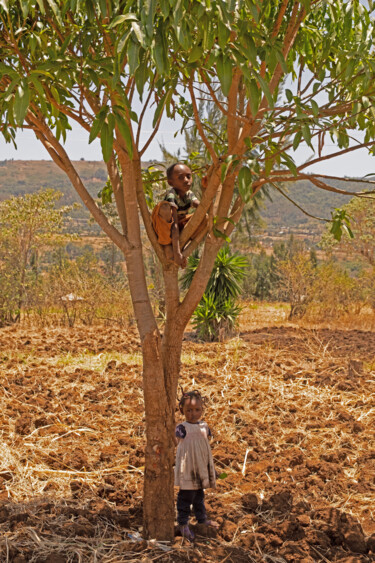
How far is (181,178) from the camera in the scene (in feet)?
9.77

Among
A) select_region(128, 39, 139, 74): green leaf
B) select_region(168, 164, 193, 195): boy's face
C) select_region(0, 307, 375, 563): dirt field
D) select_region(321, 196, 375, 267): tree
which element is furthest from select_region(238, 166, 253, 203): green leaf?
select_region(321, 196, 375, 267): tree

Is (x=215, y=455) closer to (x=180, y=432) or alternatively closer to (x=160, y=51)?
(x=180, y=432)

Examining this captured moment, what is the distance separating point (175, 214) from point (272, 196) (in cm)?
7421

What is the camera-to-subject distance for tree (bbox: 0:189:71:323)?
37.5 feet

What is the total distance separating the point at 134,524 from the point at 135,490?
19.7 inches

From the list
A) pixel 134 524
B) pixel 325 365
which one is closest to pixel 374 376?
pixel 325 365

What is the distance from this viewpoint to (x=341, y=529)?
3.10m

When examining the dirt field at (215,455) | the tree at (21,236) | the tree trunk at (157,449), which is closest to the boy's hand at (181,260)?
the tree trunk at (157,449)

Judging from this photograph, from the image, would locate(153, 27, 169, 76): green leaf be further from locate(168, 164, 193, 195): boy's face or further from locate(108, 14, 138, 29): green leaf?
locate(168, 164, 193, 195): boy's face

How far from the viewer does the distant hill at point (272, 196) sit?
85.9 m

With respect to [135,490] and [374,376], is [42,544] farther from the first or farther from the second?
[374,376]

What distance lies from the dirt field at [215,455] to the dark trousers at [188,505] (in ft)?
0.31

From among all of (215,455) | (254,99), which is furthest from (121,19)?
(215,455)

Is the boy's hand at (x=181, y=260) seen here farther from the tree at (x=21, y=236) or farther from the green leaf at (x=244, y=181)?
the tree at (x=21, y=236)
